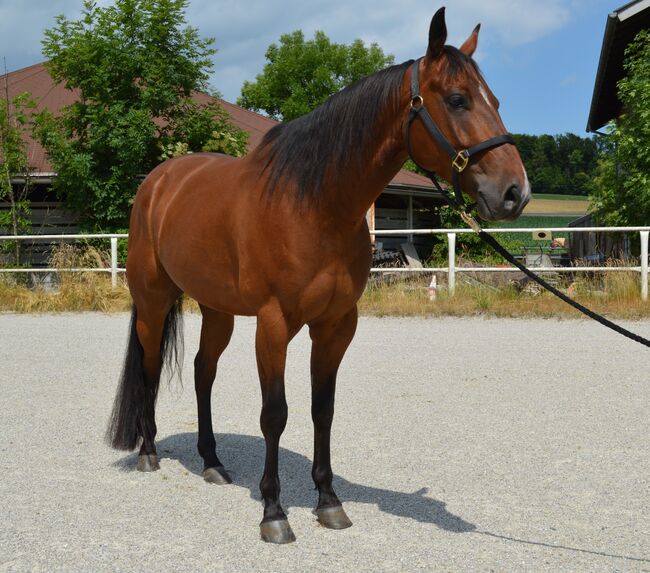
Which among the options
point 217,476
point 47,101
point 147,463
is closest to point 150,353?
point 147,463

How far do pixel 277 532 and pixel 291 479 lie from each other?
0.92m

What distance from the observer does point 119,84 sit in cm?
1695

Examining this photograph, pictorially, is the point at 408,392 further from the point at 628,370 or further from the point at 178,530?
the point at 178,530

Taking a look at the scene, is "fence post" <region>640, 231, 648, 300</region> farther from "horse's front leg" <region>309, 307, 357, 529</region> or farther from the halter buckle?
the halter buckle

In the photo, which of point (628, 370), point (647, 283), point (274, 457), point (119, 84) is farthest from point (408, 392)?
point (119, 84)

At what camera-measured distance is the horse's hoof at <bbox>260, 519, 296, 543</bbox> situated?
3.21 m

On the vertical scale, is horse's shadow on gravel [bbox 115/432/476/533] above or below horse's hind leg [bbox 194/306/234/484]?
below

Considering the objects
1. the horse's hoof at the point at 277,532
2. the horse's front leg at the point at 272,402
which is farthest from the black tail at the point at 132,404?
the horse's hoof at the point at 277,532

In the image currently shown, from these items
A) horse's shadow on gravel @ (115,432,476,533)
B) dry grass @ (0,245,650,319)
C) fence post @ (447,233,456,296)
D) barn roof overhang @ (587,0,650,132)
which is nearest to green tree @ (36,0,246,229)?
dry grass @ (0,245,650,319)

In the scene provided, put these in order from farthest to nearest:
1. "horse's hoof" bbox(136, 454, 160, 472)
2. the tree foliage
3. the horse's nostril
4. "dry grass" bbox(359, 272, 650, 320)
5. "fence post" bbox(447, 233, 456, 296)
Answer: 1. the tree foliage
2. "fence post" bbox(447, 233, 456, 296)
3. "dry grass" bbox(359, 272, 650, 320)
4. "horse's hoof" bbox(136, 454, 160, 472)
5. the horse's nostril

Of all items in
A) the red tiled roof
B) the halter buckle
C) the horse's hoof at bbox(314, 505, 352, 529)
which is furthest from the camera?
the red tiled roof

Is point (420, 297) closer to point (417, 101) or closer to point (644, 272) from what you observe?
point (644, 272)

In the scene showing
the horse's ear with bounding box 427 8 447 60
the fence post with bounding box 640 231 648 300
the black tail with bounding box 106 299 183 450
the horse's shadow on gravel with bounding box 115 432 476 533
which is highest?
the horse's ear with bounding box 427 8 447 60

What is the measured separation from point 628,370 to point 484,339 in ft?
7.58
